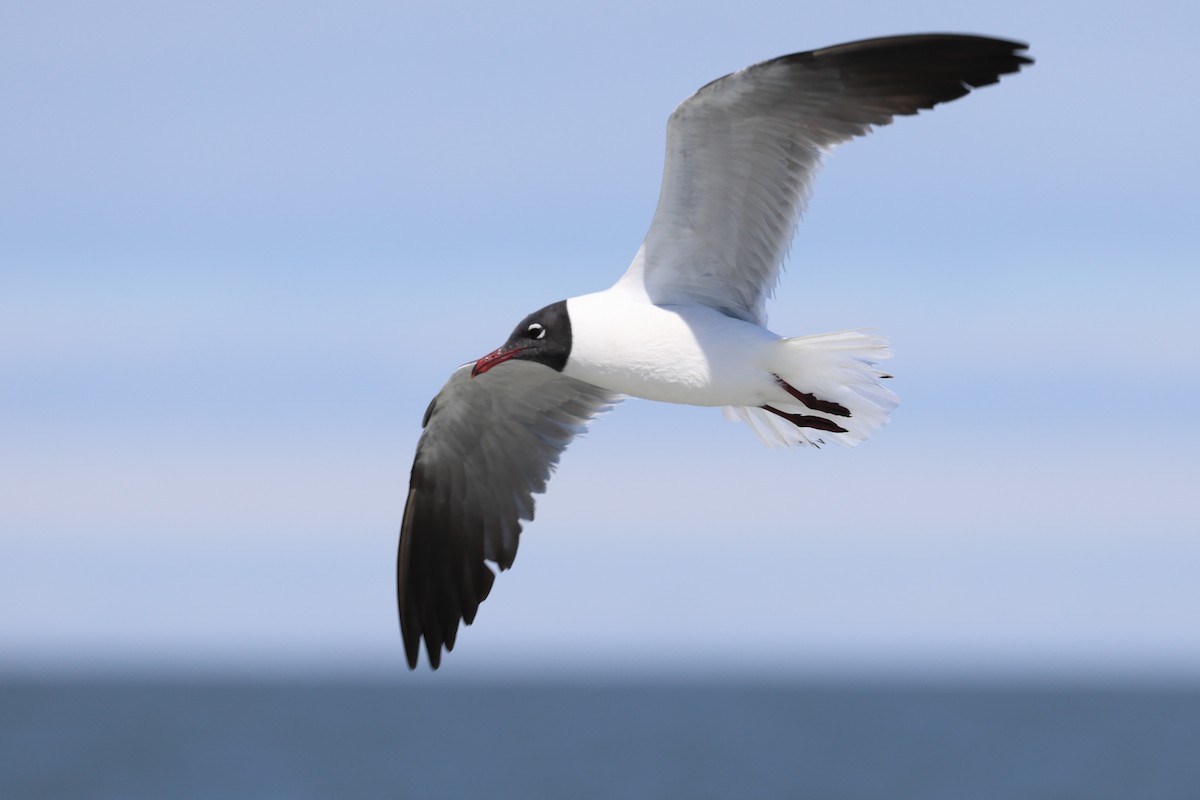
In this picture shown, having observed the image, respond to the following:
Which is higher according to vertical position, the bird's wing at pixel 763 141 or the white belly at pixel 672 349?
the bird's wing at pixel 763 141

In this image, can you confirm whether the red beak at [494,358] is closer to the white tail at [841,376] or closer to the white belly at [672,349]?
the white belly at [672,349]

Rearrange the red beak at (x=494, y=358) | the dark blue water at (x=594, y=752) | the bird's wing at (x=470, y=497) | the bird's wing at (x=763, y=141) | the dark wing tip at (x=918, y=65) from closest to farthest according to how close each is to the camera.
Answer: the dark wing tip at (x=918, y=65) → the bird's wing at (x=763, y=141) → the red beak at (x=494, y=358) → the bird's wing at (x=470, y=497) → the dark blue water at (x=594, y=752)

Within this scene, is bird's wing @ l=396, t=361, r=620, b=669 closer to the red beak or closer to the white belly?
the red beak

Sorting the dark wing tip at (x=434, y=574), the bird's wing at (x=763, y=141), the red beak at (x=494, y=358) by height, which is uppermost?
the bird's wing at (x=763, y=141)

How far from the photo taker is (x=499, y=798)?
4331 cm

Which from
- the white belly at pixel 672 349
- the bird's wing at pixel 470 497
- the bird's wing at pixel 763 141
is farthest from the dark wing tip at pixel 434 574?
the bird's wing at pixel 763 141

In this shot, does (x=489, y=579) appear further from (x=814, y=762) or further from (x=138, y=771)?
(x=814, y=762)

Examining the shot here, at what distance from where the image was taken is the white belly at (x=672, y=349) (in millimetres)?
8516

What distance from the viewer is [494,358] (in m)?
8.90

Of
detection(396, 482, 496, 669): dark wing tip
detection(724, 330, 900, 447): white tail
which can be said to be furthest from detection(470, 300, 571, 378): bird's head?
detection(396, 482, 496, 669): dark wing tip

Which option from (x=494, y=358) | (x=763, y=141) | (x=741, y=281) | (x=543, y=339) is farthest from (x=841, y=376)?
(x=494, y=358)

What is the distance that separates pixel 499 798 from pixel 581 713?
4952cm

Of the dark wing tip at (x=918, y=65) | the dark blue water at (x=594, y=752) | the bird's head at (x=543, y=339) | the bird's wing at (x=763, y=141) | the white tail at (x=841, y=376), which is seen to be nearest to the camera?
the dark wing tip at (x=918, y=65)

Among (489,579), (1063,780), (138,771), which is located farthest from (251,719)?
(489,579)
